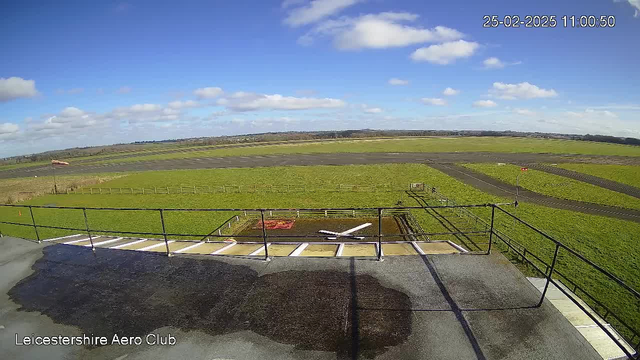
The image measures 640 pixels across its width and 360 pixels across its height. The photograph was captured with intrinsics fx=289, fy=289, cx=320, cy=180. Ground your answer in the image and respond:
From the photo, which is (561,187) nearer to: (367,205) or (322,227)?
(367,205)

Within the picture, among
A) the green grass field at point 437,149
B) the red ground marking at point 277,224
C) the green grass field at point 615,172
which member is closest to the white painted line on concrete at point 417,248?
the red ground marking at point 277,224

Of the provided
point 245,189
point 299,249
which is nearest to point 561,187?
point 245,189

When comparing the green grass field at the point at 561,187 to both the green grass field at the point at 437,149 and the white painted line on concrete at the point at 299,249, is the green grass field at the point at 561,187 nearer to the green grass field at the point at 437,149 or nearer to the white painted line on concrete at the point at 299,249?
the white painted line on concrete at the point at 299,249

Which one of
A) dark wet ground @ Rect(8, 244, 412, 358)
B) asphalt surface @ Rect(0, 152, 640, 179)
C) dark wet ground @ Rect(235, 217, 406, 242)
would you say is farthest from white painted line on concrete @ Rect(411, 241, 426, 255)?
asphalt surface @ Rect(0, 152, 640, 179)

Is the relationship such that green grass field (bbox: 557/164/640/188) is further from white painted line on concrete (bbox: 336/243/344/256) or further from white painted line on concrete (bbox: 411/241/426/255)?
white painted line on concrete (bbox: 336/243/344/256)

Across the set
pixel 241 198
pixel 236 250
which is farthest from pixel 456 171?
pixel 236 250
